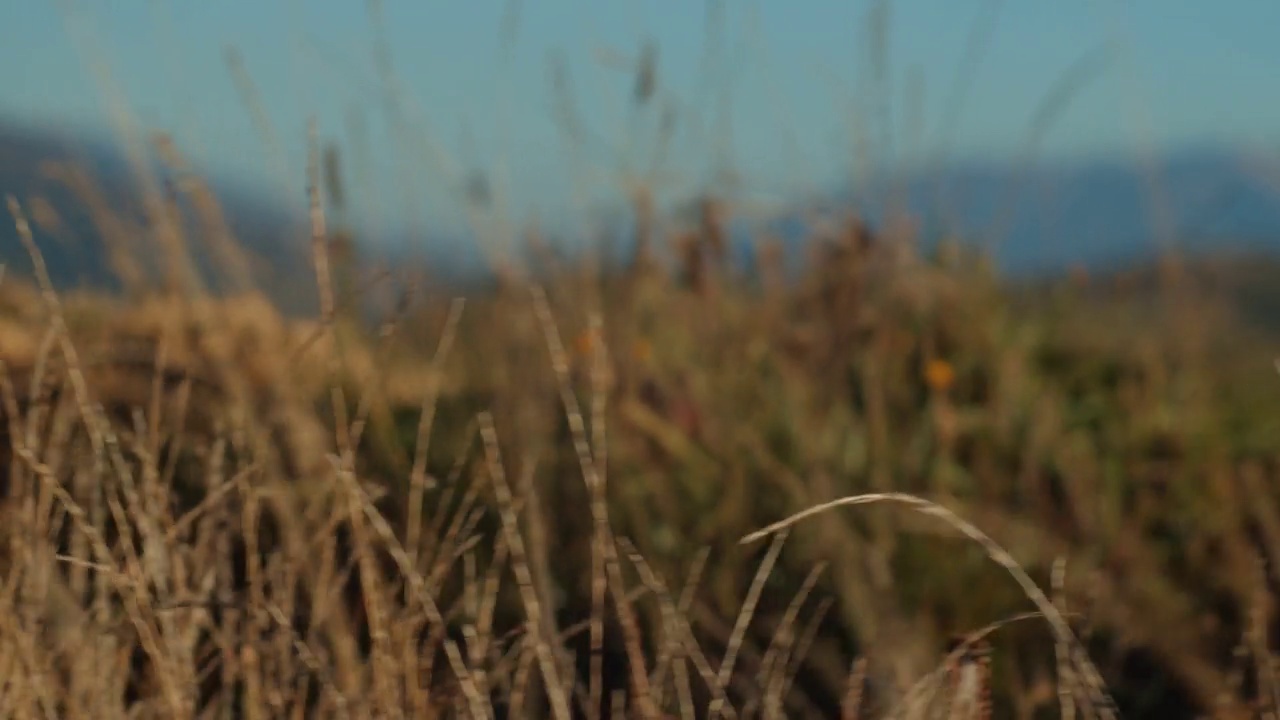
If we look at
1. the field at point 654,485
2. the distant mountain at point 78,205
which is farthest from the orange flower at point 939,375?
the distant mountain at point 78,205

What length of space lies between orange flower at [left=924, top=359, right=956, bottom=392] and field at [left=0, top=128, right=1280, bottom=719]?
10 millimetres

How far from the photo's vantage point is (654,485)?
2.59m

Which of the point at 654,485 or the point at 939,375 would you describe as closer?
the point at 654,485

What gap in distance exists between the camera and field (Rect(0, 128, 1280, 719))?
152 centimetres

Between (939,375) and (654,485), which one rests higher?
(939,375)

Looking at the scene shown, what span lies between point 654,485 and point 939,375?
2.19 feet

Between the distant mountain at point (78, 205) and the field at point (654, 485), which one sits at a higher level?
the distant mountain at point (78, 205)

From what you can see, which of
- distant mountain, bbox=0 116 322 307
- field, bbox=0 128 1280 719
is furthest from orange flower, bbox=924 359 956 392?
distant mountain, bbox=0 116 322 307

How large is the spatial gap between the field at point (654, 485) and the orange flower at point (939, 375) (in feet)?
0.03

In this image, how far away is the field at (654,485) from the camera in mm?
1516

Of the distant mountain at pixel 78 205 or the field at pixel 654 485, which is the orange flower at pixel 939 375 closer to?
the field at pixel 654 485

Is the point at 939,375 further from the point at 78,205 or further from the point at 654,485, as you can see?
the point at 78,205

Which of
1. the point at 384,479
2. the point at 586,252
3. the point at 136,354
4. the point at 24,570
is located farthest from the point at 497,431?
the point at 24,570

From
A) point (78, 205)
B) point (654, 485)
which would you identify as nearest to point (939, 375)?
point (654, 485)
